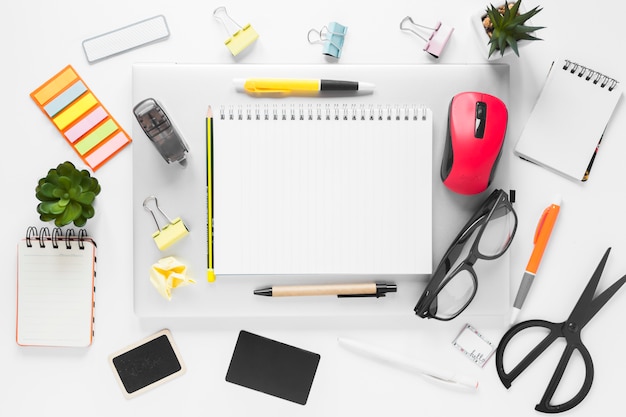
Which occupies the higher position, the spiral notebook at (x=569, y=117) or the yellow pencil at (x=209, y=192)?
the spiral notebook at (x=569, y=117)

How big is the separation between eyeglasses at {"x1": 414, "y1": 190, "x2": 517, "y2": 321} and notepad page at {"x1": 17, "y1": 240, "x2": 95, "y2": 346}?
20.1 inches

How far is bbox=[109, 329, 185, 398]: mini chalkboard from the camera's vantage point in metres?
0.88

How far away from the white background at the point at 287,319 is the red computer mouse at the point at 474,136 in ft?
0.37

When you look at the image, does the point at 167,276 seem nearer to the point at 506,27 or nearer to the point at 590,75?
the point at 506,27

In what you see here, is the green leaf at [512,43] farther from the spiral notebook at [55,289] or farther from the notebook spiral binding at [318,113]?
the spiral notebook at [55,289]

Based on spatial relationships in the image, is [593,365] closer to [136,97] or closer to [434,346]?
[434,346]

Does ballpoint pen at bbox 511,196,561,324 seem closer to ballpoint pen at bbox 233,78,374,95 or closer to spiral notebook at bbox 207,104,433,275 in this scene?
spiral notebook at bbox 207,104,433,275

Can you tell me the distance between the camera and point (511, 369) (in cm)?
90

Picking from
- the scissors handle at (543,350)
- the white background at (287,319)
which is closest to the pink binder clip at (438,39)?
the white background at (287,319)

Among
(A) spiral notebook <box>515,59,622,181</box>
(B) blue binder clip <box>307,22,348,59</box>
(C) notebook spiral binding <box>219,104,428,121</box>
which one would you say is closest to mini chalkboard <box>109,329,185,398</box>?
(C) notebook spiral binding <box>219,104,428,121</box>

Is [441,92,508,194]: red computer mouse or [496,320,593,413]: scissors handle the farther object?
[496,320,593,413]: scissors handle

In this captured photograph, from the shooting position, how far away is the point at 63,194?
80cm

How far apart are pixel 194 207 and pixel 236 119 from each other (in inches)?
5.7

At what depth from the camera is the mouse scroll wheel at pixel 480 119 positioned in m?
0.76
